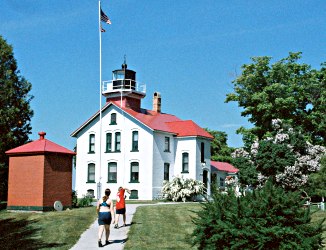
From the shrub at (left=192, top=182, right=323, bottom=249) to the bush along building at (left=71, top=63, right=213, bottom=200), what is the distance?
31.3m

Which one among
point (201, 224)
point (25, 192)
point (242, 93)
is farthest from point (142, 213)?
point (242, 93)

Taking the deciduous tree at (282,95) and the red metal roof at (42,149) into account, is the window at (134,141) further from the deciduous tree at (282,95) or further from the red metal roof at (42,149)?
the red metal roof at (42,149)

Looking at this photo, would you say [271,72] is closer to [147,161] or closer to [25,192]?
[147,161]

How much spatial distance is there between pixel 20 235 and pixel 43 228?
46.7 inches

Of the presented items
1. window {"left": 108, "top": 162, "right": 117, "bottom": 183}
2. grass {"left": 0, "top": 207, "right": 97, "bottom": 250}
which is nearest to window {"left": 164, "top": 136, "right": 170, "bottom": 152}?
window {"left": 108, "top": 162, "right": 117, "bottom": 183}

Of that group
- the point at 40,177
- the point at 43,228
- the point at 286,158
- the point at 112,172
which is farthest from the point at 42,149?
the point at 112,172

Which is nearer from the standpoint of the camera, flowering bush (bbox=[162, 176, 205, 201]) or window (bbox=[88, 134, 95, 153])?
flowering bush (bbox=[162, 176, 205, 201])

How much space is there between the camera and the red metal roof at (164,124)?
45787mm

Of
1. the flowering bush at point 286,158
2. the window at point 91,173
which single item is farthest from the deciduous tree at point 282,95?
the window at point 91,173

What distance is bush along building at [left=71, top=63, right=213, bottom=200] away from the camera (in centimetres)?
4469

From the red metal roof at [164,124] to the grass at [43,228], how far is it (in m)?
20.1

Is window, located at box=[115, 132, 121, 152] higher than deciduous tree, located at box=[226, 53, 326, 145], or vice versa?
deciduous tree, located at box=[226, 53, 326, 145]

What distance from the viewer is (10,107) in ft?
131

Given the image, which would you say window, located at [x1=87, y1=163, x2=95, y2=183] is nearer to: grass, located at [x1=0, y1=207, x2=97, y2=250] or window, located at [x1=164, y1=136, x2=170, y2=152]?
window, located at [x1=164, y1=136, x2=170, y2=152]
